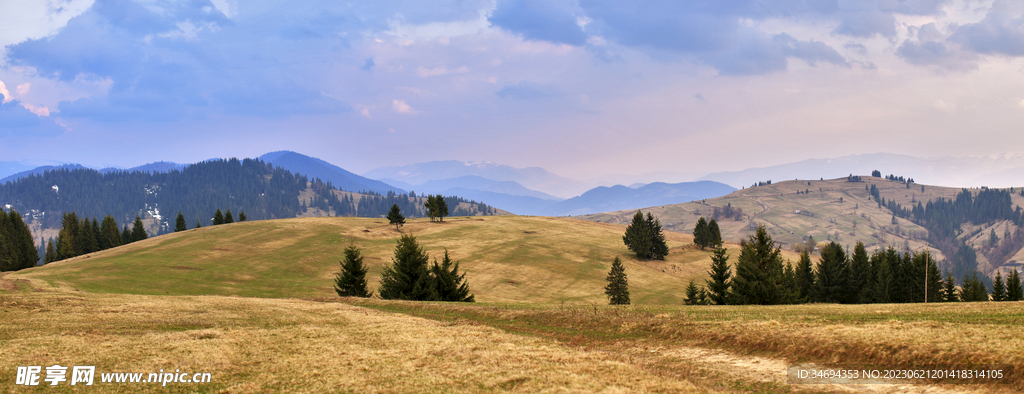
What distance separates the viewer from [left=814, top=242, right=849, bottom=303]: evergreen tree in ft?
257

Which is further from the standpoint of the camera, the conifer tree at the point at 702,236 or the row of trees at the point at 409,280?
the conifer tree at the point at 702,236

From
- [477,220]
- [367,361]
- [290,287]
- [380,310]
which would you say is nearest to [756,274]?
[380,310]

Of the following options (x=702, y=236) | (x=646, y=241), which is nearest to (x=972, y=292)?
(x=702, y=236)

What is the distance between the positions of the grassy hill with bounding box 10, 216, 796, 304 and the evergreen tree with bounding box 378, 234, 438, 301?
51.8 ft

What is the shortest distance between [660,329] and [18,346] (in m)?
28.0

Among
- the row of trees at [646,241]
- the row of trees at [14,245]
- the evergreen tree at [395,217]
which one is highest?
the evergreen tree at [395,217]

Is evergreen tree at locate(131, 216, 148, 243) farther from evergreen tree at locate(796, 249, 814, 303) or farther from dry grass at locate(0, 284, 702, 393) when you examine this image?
evergreen tree at locate(796, 249, 814, 303)

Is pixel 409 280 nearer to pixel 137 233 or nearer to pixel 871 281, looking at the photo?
pixel 871 281

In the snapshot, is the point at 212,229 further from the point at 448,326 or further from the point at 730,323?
the point at 730,323

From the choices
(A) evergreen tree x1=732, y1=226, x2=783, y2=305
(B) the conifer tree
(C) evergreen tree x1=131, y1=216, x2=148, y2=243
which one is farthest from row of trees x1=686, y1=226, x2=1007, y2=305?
(C) evergreen tree x1=131, y1=216, x2=148, y2=243

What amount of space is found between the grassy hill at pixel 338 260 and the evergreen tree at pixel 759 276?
2667 cm

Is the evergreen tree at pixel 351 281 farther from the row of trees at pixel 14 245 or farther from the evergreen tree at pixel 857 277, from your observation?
the row of trees at pixel 14 245

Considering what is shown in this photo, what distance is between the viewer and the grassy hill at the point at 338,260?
62469 millimetres

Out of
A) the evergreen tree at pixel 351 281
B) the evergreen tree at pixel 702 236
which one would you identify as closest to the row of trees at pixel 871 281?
the evergreen tree at pixel 702 236
